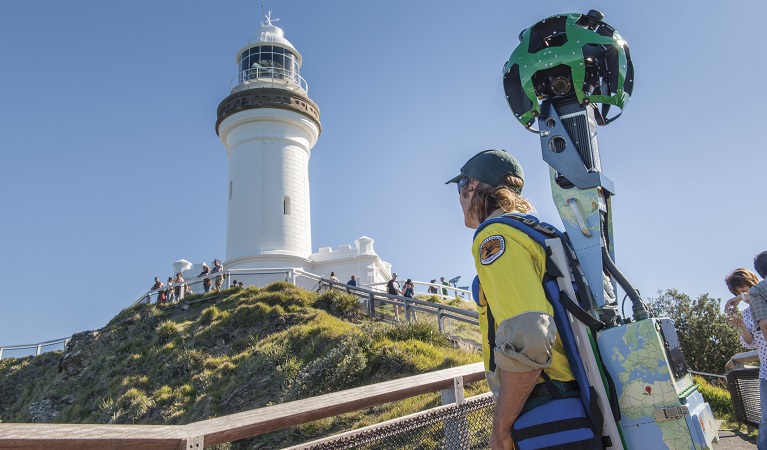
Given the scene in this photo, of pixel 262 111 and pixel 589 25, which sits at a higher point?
pixel 262 111

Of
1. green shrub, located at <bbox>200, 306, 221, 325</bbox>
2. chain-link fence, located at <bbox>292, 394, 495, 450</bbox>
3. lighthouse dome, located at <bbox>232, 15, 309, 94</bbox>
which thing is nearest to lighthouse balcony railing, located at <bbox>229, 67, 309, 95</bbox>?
lighthouse dome, located at <bbox>232, 15, 309, 94</bbox>

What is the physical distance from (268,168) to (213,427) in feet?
81.2

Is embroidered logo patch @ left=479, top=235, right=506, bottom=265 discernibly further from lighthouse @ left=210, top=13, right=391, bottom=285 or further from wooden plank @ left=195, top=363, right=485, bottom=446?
lighthouse @ left=210, top=13, right=391, bottom=285

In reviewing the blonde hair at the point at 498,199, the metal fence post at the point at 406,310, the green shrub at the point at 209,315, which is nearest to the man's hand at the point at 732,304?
the blonde hair at the point at 498,199

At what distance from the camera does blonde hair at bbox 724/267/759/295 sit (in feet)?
15.7

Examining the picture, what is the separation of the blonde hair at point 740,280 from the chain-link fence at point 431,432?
2.09 metres

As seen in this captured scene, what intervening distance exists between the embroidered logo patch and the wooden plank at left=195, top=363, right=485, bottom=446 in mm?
1460

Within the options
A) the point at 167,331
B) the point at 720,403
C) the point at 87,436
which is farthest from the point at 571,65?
the point at 167,331

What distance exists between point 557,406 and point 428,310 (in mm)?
12239

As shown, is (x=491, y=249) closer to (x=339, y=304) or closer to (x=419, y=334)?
(x=419, y=334)

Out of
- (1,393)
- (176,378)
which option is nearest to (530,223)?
(176,378)

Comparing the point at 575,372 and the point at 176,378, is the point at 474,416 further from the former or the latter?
the point at 176,378

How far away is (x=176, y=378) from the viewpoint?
15.3 meters

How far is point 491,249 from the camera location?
2592 millimetres
